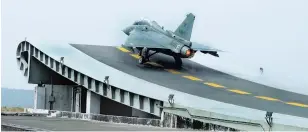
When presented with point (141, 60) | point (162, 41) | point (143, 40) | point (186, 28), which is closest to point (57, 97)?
point (141, 60)

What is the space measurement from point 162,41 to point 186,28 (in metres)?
5.52

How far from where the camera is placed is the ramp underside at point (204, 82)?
31547 mm

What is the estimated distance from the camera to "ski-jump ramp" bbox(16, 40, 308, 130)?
29.4m

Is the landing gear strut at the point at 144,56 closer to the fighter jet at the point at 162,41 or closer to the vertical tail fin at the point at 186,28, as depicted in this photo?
the fighter jet at the point at 162,41

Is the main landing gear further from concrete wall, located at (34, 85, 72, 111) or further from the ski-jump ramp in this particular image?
concrete wall, located at (34, 85, 72, 111)

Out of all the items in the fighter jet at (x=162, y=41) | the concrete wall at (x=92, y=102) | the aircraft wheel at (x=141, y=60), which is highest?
the fighter jet at (x=162, y=41)

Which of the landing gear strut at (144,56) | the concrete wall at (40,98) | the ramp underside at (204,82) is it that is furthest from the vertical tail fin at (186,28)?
the concrete wall at (40,98)

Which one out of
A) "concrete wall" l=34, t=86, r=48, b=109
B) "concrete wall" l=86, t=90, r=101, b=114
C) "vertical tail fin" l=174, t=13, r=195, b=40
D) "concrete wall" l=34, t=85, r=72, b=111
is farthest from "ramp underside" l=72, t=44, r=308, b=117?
"concrete wall" l=34, t=86, r=48, b=109

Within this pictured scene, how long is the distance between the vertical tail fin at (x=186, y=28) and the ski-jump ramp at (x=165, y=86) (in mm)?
2639

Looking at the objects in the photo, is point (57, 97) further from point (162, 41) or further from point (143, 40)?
point (162, 41)

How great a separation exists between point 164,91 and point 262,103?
6.88m

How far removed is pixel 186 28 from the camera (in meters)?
50.6

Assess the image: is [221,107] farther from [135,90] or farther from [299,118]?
[135,90]

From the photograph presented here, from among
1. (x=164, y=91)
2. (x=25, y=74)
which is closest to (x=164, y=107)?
(x=164, y=91)
